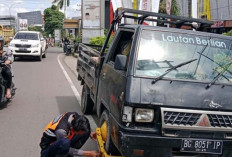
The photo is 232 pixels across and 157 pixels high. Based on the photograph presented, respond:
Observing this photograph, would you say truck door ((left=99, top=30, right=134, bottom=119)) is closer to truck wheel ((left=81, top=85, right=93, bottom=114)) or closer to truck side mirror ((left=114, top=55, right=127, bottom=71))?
truck side mirror ((left=114, top=55, right=127, bottom=71))

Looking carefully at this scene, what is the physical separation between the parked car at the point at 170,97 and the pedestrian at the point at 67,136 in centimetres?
32

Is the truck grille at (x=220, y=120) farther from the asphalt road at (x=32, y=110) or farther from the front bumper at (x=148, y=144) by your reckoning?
the asphalt road at (x=32, y=110)

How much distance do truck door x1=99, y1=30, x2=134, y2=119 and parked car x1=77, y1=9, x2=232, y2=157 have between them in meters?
0.01

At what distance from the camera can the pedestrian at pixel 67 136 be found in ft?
12.1

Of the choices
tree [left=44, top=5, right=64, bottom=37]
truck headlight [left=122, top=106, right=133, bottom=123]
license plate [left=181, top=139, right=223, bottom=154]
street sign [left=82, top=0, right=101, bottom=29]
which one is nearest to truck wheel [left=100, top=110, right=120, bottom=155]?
truck headlight [left=122, top=106, right=133, bottom=123]

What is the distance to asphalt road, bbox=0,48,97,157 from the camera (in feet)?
16.9

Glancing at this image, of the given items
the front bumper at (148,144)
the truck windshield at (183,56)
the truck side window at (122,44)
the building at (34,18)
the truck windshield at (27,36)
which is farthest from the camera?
the building at (34,18)

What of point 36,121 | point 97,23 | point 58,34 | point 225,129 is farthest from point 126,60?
point 58,34

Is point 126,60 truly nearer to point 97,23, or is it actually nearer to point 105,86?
point 105,86

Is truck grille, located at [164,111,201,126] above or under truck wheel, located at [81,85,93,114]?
above

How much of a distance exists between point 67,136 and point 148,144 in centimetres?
103

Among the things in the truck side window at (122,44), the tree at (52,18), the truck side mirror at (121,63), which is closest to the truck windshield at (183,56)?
the truck side mirror at (121,63)

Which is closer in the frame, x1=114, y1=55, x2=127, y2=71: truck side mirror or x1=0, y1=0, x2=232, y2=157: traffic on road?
x1=0, y1=0, x2=232, y2=157: traffic on road

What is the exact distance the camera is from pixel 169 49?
3973 mm
